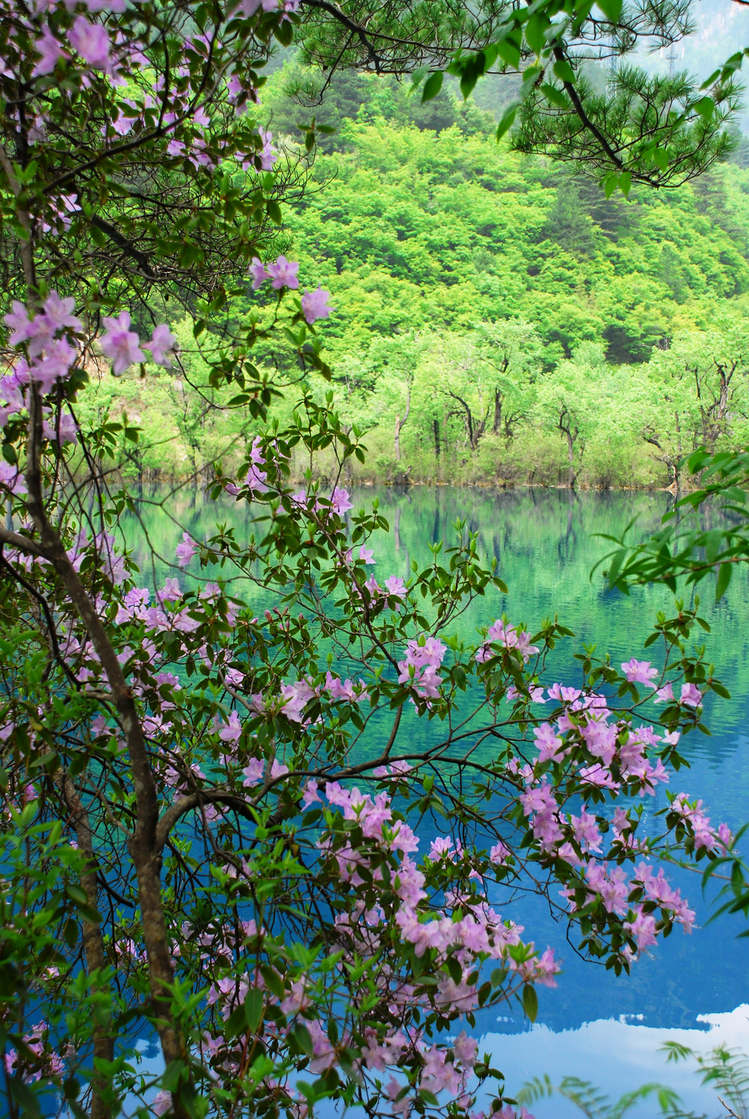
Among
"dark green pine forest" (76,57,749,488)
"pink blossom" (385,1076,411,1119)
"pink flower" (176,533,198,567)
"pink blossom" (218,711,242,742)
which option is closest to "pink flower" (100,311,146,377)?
"pink flower" (176,533,198,567)

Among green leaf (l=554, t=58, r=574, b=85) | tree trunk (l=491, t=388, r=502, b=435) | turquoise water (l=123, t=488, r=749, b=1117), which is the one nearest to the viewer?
green leaf (l=554, t=58, r=574, b=85)

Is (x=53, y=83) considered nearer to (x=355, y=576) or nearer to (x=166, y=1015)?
(x=355, y=576)

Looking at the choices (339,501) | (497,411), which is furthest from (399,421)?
(339,501)

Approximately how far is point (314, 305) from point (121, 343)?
1.15ft

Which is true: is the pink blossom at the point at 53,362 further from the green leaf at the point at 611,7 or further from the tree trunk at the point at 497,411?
the tree trunk at the point at 497,411

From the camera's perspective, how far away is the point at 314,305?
1146 mm

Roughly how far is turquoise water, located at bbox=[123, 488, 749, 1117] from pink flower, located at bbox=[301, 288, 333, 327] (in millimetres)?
434

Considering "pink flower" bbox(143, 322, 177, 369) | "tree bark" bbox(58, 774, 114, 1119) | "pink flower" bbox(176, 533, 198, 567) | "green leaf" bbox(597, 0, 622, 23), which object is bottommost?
"tree bark" bbox(58, 774, 114, 1119)

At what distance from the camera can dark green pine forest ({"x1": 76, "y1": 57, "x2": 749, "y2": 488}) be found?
2464cm

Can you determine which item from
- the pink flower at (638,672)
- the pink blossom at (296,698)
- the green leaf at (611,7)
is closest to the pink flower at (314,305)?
the green leaf at (611,7)

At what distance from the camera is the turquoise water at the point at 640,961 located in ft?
9.26

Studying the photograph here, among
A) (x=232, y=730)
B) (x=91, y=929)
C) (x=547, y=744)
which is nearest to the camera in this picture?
(x=91, y=929)

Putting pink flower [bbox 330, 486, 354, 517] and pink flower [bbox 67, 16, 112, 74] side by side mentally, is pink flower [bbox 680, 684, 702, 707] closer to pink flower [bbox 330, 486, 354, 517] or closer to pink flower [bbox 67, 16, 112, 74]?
pink flower [bbox 330, 486, 354, 517]

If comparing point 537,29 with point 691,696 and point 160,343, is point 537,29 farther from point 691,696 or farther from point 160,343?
point 691,696
